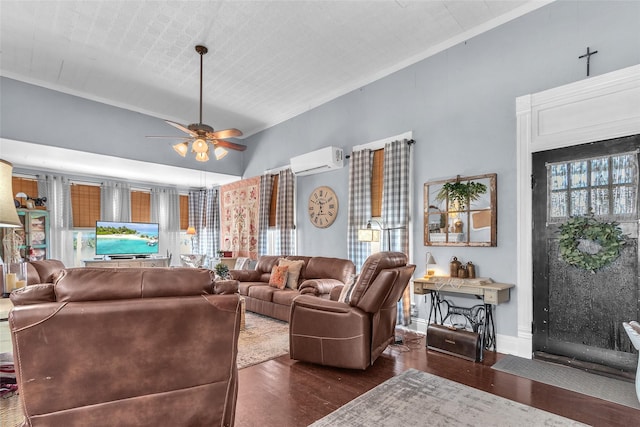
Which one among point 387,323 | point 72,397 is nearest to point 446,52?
point 387,323

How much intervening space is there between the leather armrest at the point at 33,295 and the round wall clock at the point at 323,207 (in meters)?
4.35

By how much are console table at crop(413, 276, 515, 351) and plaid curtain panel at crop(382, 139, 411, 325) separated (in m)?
0.45

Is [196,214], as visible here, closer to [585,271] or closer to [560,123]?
[560,123]

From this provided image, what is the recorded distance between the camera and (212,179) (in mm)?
8180

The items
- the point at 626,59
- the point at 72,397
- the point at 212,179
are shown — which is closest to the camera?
the point at 72,397

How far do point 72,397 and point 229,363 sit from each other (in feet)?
2.39

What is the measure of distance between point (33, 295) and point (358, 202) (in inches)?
161

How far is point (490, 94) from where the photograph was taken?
3.86 metres

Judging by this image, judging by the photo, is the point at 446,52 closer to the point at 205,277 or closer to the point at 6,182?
the point at 205,277

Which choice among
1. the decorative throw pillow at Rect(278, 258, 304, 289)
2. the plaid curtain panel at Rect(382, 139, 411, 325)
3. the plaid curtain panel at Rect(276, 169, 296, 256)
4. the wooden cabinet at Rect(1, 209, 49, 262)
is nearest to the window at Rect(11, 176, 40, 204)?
the wooden cabinet at Rect(1, 209, 49, 262)

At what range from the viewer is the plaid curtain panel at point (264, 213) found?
6988mm

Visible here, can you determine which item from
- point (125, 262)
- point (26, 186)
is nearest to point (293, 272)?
point (125, 262)

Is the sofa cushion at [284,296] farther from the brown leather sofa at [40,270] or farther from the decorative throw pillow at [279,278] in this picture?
the brown leather sofa at [40,270]

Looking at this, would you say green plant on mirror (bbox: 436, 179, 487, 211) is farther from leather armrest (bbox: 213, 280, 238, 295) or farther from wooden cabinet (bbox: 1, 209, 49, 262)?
wooden cabinet (bbox: 1, 209, 49, 262)
